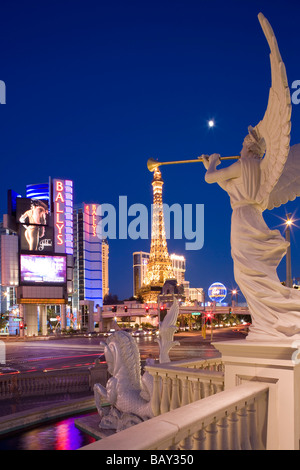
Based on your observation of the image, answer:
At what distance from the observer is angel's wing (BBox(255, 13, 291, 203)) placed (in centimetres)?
364

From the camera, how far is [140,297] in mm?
101312

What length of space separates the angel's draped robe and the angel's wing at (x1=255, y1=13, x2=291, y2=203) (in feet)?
0.44

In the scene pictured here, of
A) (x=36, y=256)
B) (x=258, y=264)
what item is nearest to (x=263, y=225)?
(x=258, y=264)

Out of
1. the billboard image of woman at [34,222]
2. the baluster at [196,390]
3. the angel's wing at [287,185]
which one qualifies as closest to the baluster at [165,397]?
the baluster at [196,390]

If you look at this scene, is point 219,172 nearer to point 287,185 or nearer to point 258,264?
point 258,264

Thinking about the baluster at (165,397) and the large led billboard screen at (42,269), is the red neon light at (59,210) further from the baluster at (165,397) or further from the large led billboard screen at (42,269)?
the baluster at (165,397)

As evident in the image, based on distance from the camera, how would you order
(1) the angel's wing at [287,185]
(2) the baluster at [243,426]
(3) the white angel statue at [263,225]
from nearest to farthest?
(2) the baluster at [243,426] < (3) the white angel statue at [263,225] < (1) the angel's wing at [287,185]

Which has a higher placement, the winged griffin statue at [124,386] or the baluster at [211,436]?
the baluster at [211,436]

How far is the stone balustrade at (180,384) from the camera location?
451cm

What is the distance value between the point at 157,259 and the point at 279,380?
3537 inches

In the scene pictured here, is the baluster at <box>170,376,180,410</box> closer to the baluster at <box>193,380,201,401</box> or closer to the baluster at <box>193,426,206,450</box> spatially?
the baluster at <box>193,380,201,401</box>

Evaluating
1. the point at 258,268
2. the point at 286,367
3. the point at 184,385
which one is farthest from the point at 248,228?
the point at 184,385
